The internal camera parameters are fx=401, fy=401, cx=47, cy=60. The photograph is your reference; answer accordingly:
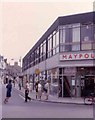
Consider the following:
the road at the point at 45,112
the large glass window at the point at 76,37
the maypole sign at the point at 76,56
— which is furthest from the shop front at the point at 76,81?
the road at the point at 45,112

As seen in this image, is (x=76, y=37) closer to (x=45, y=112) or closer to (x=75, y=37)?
(x=75, y=37)

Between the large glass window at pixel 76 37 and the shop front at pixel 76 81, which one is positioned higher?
the large glass window at pixel 76 37

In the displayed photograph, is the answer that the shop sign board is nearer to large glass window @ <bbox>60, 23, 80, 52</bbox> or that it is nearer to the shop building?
the shop building

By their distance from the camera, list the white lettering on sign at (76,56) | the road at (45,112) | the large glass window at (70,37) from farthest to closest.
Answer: the large glass window at (70,37) → the white lettering on sign at (76,56) → the road at (45,112)

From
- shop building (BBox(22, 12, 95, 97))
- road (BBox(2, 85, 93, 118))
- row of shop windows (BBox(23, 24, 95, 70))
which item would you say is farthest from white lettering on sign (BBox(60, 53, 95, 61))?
road (BBox(2, 85, 93, 118))

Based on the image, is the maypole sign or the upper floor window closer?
the maypole sign

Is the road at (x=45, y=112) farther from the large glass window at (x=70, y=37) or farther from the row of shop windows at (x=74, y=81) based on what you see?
the large glass window at (x=70, y=37)

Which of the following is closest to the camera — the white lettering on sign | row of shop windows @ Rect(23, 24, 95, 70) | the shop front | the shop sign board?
the white lettering on sign

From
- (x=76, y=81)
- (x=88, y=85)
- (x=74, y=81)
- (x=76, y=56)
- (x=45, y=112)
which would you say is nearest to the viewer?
(x=45, y=112)

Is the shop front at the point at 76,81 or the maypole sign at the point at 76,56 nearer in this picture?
the maypole sign at the point at 76,56

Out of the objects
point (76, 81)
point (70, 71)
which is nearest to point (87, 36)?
point (70, 71)

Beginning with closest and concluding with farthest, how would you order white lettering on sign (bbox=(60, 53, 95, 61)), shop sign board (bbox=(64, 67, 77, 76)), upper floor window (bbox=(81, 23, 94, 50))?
white lettering on sign (bbox=(60, 53, 95, 61)) < upper floor window (bbox=(81, 23, 94, 50)) < shop sign board (bbox=(64, 67, 77, 76))

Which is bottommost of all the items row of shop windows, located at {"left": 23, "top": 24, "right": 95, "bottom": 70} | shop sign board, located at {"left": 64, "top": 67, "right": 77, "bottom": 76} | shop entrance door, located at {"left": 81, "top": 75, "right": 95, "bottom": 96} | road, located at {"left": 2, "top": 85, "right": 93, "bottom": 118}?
road, located at {"left": 2, "top": 85, "right": 93, "bottom": 118}

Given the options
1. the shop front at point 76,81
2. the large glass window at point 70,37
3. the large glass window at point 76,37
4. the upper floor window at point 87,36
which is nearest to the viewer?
the upper floor window at point 87,36
